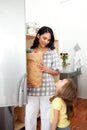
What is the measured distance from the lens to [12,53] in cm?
139

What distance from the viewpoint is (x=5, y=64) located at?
4.53 ft

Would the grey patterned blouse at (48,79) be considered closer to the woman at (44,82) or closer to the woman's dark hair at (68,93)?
the woman at (44,82)

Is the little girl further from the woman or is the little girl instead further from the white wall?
the white wall

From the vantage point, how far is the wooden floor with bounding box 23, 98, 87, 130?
2529 millimetres

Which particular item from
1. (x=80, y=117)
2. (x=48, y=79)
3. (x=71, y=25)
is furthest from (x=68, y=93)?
(x=71, y=25)

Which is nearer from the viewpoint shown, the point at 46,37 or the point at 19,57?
the point at 19,57

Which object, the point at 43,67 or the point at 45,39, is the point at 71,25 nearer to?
the point at 45,39

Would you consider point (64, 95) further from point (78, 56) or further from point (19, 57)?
point (78, 56)

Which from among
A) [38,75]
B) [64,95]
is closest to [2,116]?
[38,75]

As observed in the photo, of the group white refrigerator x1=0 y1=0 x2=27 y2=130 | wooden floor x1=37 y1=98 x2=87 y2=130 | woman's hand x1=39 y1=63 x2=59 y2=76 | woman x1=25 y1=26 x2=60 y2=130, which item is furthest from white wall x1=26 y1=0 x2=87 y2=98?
white refrigerator x1=0 y1=0 x2=27 y2=130

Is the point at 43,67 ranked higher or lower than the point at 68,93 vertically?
higher

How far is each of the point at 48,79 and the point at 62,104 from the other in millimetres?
295

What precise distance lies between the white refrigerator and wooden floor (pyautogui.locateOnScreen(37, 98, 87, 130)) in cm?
124

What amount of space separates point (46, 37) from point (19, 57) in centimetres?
38
